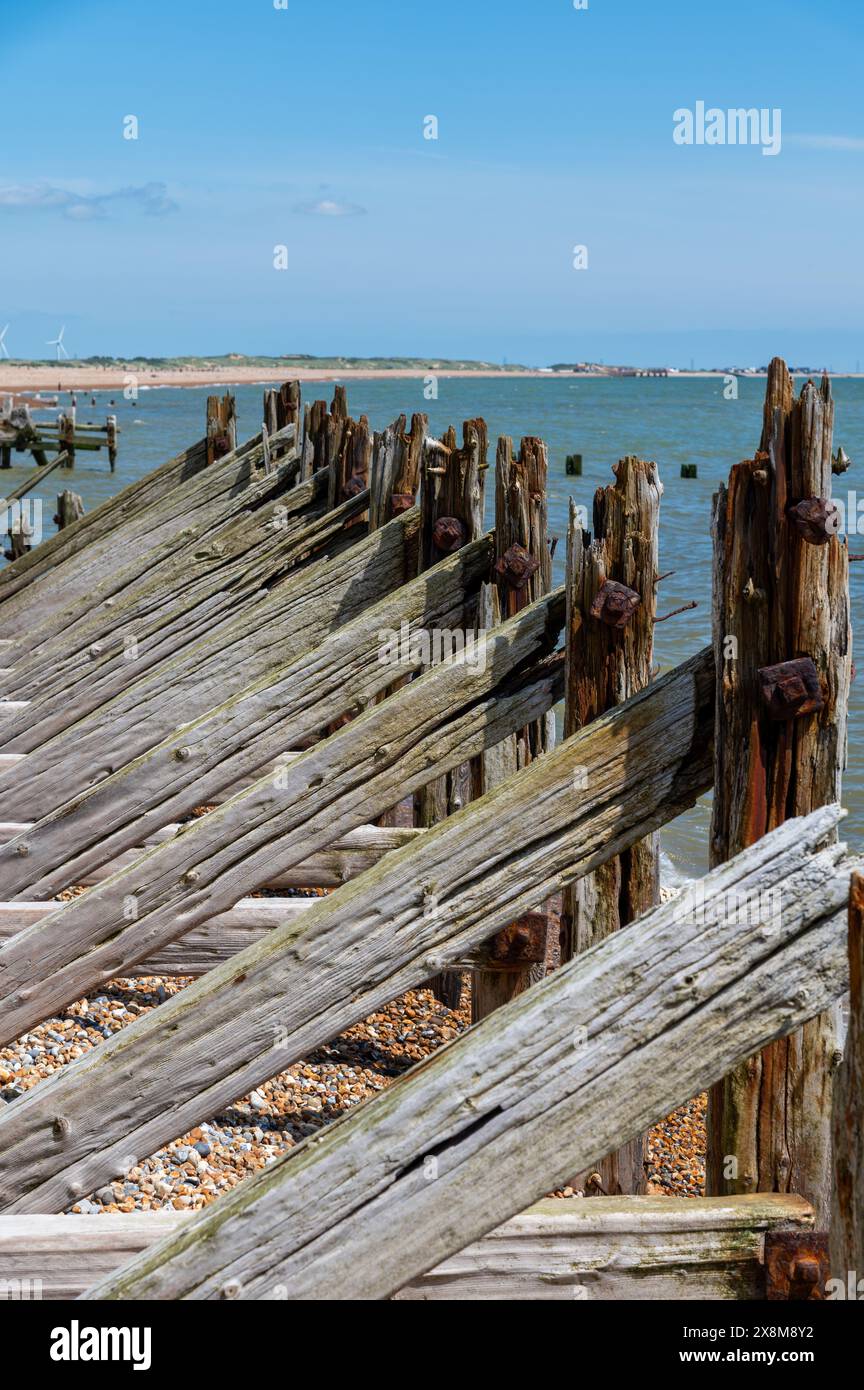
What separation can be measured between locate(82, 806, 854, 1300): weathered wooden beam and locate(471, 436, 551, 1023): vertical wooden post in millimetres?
2567

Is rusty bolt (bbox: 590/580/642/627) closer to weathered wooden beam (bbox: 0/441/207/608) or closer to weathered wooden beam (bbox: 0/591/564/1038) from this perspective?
weathered wooden beam (bbox: 0/591/564/1038)

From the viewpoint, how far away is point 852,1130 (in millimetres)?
1991

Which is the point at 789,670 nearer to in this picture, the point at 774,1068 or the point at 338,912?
the point at 774,1068

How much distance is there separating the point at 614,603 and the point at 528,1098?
1865 mm

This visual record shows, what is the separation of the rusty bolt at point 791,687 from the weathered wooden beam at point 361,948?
193 mm

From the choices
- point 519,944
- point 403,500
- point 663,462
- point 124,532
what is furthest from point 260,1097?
point 663,462

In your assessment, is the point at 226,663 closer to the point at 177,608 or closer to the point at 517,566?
the point at 177,608

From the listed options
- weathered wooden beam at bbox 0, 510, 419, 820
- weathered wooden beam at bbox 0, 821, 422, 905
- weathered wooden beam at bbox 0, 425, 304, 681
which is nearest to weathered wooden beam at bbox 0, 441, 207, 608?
weathered wooden beam at bbox 0, 425, 304, 681

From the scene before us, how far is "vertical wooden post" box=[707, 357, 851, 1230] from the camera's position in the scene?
3.00 meters

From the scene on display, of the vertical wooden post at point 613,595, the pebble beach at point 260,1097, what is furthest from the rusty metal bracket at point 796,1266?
the pebble beach at point 260,1097

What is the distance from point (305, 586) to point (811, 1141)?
11.3 ft

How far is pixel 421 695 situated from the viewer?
4.09 meters

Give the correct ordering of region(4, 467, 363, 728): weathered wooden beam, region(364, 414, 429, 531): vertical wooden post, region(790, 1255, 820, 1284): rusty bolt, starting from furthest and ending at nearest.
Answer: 1. region(4, 467, 363, 728): weathered wooden beam
2. region(364, 414, 429, 531): vertical wooden post
3. region(790, 1255, 820, 1284): rusty bolt

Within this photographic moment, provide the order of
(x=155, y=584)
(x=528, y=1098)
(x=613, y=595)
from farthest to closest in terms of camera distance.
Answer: (x=155, y=584) < (x=613, y=595) < (x=528, y=1098)
